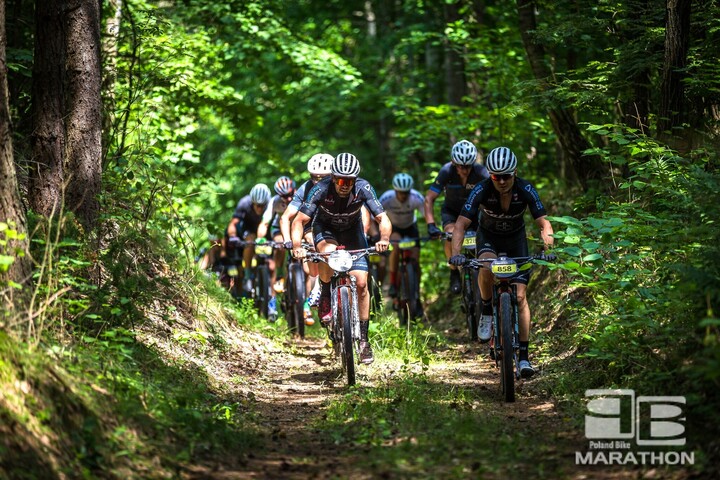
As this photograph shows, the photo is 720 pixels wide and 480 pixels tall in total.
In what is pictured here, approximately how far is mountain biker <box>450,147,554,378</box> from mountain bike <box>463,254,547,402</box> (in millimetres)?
133

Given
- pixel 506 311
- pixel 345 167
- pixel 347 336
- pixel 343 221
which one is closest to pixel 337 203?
pixel 343 221

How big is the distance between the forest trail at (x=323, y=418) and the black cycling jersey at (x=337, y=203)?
173cm

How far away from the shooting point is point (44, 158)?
26.6 ft

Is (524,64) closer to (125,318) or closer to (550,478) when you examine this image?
(125,318)

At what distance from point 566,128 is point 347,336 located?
17.0 feet

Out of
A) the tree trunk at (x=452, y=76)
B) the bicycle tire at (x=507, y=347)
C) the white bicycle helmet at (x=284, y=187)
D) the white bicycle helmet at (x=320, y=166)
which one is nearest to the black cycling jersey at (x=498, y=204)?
the bicycle tire at (x=507, y=347)

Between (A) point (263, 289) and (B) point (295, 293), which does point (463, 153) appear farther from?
(A) point (263, 289)

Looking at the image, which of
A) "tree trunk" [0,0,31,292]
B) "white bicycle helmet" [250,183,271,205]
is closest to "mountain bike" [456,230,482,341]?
"white bicycle helmet" [250,183,271,205]

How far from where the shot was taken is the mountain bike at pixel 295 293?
13.4 meters

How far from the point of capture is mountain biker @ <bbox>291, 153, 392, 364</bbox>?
9414 millimetres

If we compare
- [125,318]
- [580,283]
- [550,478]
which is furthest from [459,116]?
[550,478]

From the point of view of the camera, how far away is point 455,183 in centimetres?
1255

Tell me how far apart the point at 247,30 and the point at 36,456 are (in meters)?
12.7

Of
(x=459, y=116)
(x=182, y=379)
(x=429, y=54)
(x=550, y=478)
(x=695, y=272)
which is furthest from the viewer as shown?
(x=429, y=54)
